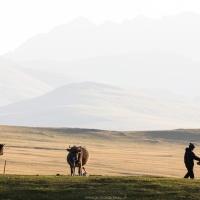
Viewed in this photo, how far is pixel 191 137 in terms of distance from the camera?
11850cm

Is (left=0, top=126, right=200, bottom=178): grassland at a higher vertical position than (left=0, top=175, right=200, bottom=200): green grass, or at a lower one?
higher

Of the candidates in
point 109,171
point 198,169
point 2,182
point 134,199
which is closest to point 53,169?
point 109,171

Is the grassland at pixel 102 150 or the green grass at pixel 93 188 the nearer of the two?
the green grass at pixel 93 188

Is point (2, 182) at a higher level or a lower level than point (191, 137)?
lower

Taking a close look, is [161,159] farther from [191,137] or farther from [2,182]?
[2,182]

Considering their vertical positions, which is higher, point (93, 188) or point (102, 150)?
point (102, 150)

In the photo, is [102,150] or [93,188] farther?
[102,150]

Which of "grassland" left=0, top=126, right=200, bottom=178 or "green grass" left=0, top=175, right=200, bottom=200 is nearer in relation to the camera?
"green grass" left=0, top=175, right=200, bottom=200

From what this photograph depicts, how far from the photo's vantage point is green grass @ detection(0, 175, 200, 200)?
2644 cm

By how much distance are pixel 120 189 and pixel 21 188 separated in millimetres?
3916

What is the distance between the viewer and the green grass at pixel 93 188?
1041 inches

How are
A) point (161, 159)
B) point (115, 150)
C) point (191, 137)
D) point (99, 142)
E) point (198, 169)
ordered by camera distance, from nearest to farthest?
point (198, 169) → point (161, 159) → point (115, 150) → point (99, 142) → point (191, 137)

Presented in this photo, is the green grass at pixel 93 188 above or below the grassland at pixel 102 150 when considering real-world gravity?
below

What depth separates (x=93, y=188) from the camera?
91.9ft
